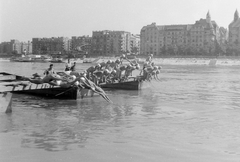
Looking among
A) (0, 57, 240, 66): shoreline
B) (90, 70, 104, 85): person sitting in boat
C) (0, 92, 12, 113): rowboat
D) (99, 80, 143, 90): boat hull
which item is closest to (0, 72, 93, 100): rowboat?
(0, 92, 12, 113): rowboat

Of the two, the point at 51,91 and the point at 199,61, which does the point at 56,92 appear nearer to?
the point at 51,91

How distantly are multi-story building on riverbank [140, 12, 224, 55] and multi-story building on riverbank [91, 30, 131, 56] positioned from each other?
47.8 ft

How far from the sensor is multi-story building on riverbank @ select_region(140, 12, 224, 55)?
147 m

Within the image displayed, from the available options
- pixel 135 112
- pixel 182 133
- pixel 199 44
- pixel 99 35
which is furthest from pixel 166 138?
pixel 99 35

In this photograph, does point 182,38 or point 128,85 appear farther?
Answer: point 182,38

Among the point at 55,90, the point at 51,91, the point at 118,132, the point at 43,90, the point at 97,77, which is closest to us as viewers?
the point at 118,132

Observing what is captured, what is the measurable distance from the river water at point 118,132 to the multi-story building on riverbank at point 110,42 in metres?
160

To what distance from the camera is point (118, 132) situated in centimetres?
1264

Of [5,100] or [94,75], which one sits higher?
[94,75]

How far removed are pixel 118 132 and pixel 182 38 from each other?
15103 centimetres

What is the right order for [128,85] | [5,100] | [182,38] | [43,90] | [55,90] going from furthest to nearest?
[182,38]
[128,85]
[43,90]
[55,90]
[5,100]

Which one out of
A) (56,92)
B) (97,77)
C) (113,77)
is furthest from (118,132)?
(113,77)

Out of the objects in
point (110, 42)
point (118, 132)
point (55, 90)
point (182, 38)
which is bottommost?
point (118, 132)

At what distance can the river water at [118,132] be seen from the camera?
9.93m
